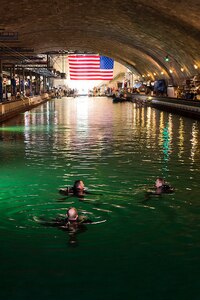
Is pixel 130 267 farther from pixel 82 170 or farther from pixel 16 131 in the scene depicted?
pixel 16 131

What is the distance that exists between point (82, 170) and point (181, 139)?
9.01 metres

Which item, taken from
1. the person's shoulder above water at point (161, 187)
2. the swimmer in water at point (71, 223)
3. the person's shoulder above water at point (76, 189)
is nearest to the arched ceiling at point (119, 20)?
the person's shoulder above water at point (161, 187)

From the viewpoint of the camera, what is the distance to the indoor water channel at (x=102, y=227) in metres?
7.11

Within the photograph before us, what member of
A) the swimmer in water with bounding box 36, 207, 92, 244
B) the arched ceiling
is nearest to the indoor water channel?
the swimmer in water with bounding box 36, 207, 92, 244

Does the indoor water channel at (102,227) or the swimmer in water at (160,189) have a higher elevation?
the swimmer in water at (160,189)

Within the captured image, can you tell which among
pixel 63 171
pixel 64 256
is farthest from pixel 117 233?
pixel 63 171

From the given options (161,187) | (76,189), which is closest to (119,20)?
(161,187)

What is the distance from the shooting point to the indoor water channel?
711cm

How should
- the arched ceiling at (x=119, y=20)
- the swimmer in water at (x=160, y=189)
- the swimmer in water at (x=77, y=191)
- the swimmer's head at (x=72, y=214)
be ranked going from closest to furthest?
the swimmer's head at (x=72, y=214)
the swimmer in water at (x=77, y=191)
the swimmer in water at (x=160, y=189)
the arched ceiling at (x=119, y=20)

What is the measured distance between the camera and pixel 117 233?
30.5 feet

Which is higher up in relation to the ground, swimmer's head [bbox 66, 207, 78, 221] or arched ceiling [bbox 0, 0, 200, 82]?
arched ceiling [bbox 0, 0, 200, 82]

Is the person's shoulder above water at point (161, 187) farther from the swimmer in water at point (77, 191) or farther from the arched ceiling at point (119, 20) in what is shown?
the arched ceiling at point (119, 20)

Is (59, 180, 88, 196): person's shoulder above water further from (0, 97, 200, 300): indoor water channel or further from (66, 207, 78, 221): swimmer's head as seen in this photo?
(66, 207, 78, 221): swimmer's head

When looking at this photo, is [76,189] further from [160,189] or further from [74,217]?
[74,217]
